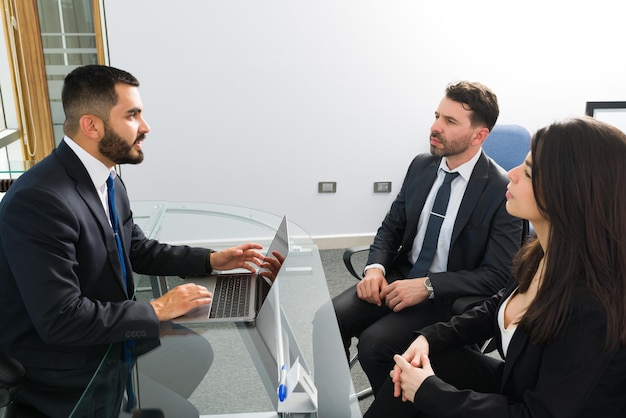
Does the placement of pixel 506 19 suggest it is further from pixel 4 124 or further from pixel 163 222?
pixel 4 124

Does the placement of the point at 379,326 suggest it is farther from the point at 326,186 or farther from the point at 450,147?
the point at 326,186

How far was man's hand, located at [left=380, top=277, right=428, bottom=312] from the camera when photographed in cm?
207

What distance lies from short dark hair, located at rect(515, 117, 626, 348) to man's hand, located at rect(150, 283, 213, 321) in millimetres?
862

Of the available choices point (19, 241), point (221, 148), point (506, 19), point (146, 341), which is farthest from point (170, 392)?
point (506, 19)

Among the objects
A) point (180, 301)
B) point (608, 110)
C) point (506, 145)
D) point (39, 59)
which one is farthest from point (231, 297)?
point (39, 59)

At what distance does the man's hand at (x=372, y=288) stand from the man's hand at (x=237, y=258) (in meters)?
0.45

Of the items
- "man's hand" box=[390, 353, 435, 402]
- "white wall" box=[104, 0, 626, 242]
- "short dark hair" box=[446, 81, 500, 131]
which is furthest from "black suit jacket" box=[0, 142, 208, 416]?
"white wall" box=[104, 0, 626, 242]

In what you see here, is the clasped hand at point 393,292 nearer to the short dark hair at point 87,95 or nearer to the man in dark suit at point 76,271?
the man in dark suit at point 76,271

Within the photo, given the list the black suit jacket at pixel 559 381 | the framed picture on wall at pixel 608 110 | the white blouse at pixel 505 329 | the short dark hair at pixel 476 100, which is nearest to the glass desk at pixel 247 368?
the black suit jacket at pixel 559 381

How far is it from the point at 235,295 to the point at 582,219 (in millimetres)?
987

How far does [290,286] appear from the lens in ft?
6.56

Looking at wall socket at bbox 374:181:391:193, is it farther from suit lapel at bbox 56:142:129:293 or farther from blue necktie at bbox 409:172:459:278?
suit lapel at bbox 56:142:129:293

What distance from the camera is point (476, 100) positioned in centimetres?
222

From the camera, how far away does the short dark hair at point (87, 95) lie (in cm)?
169
